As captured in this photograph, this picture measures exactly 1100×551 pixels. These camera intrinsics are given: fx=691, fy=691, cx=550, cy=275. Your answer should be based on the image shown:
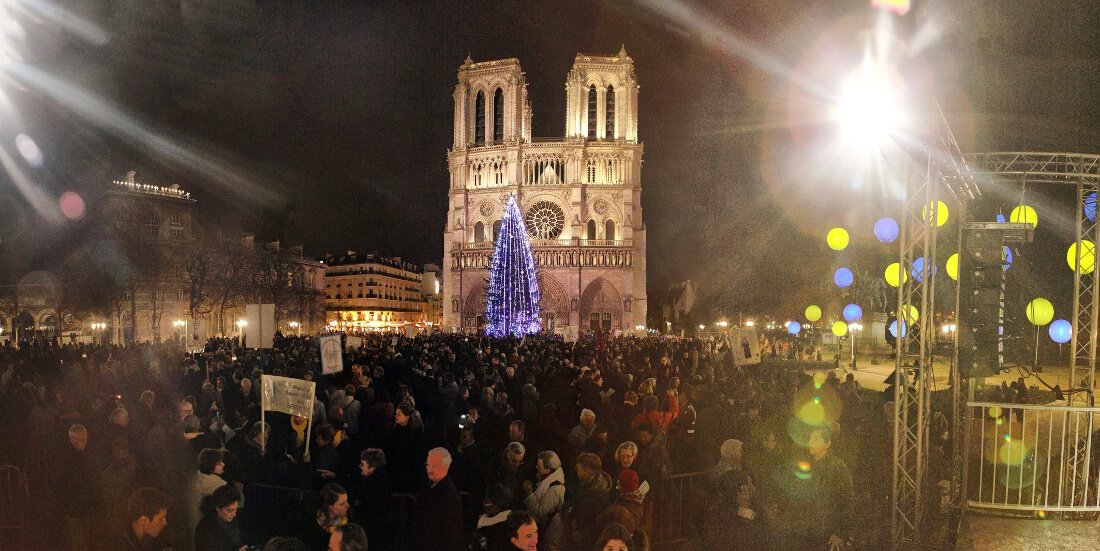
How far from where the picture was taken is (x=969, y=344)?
7945mm

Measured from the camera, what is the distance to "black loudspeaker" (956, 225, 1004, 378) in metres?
7.77

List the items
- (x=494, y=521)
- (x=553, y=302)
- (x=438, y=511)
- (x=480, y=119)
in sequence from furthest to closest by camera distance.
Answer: (x=480, y=119), (x=553, y=302), (x=494, y=521), (x=438, y=511)

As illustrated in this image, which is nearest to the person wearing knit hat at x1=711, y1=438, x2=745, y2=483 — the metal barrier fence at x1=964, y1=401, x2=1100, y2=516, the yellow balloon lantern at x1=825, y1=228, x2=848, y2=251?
the metal barrier fence at x1=964, y1=401, x2=1100, y2=516

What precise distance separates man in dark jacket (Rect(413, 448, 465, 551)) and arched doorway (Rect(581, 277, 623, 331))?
5530cm

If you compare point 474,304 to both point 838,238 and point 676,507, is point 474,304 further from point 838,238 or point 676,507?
point 676,507

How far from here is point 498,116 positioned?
2534 inches

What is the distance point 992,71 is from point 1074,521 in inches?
438

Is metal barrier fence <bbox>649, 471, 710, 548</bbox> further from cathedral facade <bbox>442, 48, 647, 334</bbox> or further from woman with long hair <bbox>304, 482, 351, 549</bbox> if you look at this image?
cathedral facade <bbox>442, 48, 647, 334</bbox>

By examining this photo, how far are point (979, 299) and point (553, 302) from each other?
52.4 meters

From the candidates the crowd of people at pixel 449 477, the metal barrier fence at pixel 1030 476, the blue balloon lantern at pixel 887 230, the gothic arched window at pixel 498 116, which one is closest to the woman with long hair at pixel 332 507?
→ the crowd of people at pixel 449 477

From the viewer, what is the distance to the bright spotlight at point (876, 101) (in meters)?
6.86

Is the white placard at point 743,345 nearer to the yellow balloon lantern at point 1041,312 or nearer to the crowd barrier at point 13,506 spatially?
the yellow balloon lantern at point 1041,312

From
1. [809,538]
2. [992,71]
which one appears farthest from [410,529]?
[992,71]

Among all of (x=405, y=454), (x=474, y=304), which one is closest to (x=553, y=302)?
(x=474, y=304)
